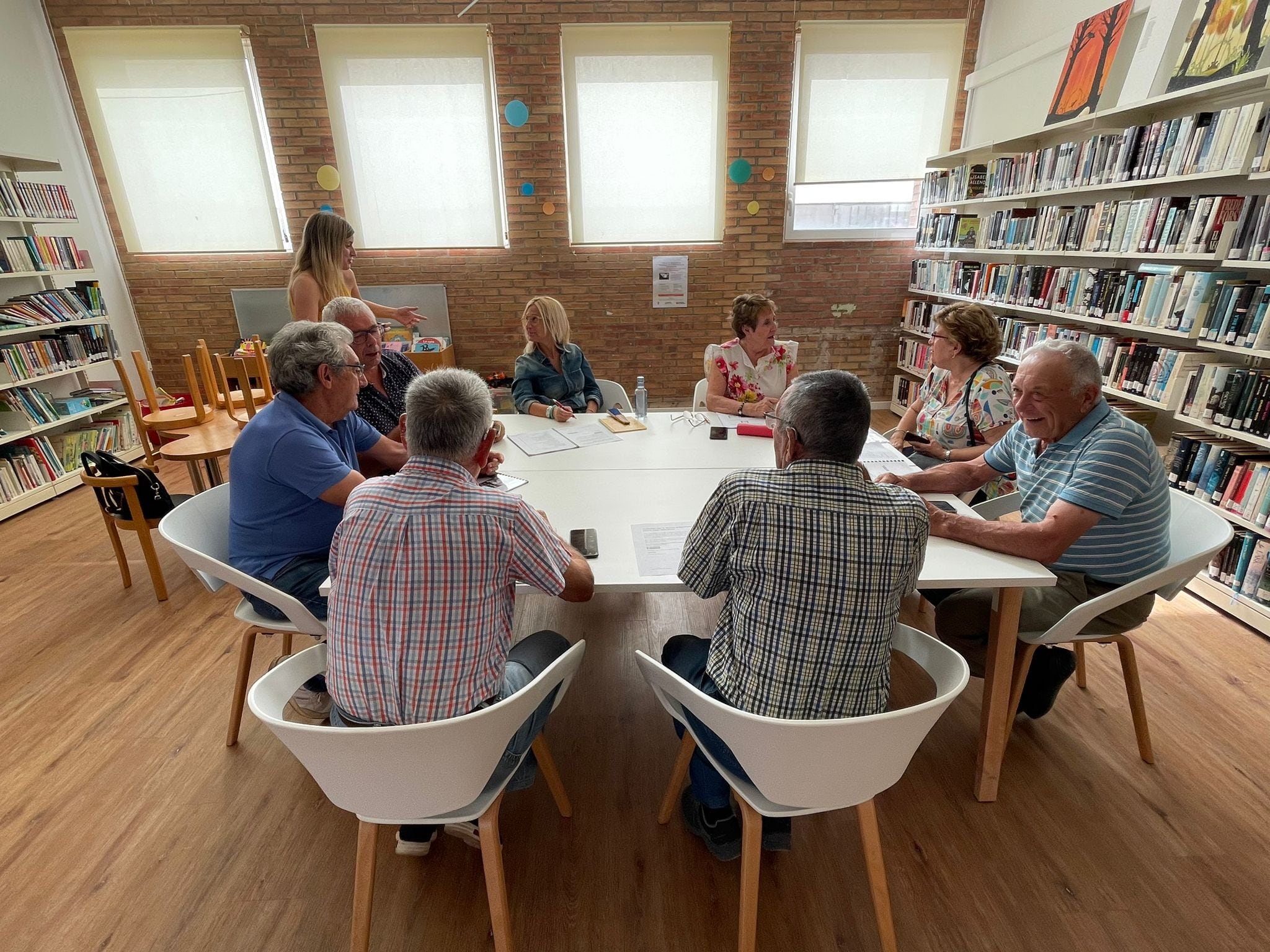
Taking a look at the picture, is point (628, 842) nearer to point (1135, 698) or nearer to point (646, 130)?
point (1135, 698)

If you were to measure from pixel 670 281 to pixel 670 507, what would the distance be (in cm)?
419

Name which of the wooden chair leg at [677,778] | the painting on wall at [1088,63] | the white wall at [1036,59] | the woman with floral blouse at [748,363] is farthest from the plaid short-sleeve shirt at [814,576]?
the painting on wall at [1088,63]

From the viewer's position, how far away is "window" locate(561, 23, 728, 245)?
5098mm

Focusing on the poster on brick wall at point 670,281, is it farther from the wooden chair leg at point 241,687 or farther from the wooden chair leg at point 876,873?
the wooden chair leg at point 876,873

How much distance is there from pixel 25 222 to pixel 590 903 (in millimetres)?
5259

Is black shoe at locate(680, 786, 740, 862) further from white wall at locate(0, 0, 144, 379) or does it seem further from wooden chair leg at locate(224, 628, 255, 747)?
white wall at locate(0, 0, 144, 379)

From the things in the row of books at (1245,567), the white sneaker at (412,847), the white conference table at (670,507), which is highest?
the white conference table at (670,507)

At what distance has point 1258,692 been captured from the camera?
2223 millimetres

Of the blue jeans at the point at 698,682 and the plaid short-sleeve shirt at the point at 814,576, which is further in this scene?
the blue jeans at the point at 698,682

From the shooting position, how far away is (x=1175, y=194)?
323 cm

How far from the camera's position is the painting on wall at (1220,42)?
264cm

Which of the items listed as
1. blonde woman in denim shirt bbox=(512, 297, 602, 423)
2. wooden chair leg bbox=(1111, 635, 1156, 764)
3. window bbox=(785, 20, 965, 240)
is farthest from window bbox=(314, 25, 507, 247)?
wooden chair leg bbox=(1111, 635, 1156, 764)

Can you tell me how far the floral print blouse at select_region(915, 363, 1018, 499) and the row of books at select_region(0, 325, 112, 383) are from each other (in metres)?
5.25

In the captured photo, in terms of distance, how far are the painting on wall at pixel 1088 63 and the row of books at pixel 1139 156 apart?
0.66 ft
